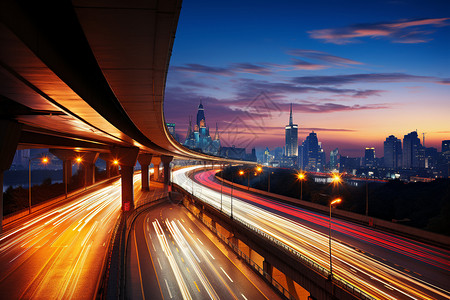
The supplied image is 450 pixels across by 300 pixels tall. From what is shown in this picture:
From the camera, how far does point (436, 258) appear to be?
23.3 meters

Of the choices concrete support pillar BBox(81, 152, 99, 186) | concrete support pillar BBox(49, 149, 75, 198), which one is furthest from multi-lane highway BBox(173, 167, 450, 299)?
concrete support pillar BBox(81, 152, 99, 186)

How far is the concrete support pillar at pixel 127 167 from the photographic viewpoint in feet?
159

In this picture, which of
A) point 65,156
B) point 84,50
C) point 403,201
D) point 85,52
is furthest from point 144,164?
point 84,50

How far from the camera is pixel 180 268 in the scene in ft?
86.1

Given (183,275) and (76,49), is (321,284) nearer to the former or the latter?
(183,275)

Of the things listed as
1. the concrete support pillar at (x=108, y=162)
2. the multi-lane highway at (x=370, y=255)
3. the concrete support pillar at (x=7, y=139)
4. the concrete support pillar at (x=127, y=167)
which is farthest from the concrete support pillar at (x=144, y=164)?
the concrete support pillar at (x=7, y=139)

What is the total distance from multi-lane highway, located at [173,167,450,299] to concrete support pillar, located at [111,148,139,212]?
68.8 feet

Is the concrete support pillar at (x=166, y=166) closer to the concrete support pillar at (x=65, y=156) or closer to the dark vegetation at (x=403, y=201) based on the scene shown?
the concrete support pillar at (x=65, y=156)

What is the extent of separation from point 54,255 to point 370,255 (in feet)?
84.1

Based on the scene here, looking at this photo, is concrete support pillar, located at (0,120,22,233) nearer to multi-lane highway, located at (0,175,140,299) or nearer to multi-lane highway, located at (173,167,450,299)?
multi-lane highway, located at (0,175,140,299)

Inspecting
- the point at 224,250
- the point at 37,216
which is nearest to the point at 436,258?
the point at 224,250

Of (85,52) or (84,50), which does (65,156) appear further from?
(84,50)

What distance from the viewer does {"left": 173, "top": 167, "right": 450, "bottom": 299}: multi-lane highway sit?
59.0ft

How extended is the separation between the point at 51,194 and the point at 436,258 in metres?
75.6
